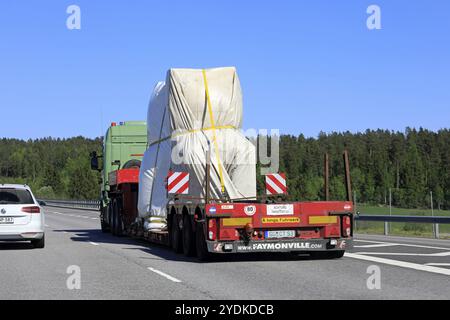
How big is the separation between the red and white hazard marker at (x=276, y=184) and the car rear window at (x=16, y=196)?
18.8ft

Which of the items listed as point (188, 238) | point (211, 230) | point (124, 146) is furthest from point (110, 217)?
point (211, 230)

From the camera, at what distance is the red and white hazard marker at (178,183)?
1689cm

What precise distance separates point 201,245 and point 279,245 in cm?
150

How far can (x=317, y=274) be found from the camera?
12.6 meters

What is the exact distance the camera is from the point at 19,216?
18344 millimetres

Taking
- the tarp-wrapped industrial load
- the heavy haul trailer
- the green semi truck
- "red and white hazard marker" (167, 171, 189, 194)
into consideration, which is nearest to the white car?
the tarp-wrapped industrial load

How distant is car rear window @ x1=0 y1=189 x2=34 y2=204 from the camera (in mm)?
18844

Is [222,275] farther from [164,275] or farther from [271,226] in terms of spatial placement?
[271,226]

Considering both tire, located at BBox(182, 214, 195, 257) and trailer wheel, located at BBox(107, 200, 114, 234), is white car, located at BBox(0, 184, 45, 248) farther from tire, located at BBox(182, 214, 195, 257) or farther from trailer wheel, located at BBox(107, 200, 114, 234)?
trailer wheel, located at BBox(107, 200, 114, 234)

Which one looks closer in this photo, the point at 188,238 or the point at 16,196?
the point at 188,238

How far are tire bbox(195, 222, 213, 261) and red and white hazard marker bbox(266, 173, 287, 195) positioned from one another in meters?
2.35

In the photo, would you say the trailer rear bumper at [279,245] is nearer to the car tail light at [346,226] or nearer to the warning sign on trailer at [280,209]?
the car tail light at [346,226]

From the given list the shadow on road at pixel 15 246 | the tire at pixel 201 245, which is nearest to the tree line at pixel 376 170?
the shadow on road at pixel 15 246
